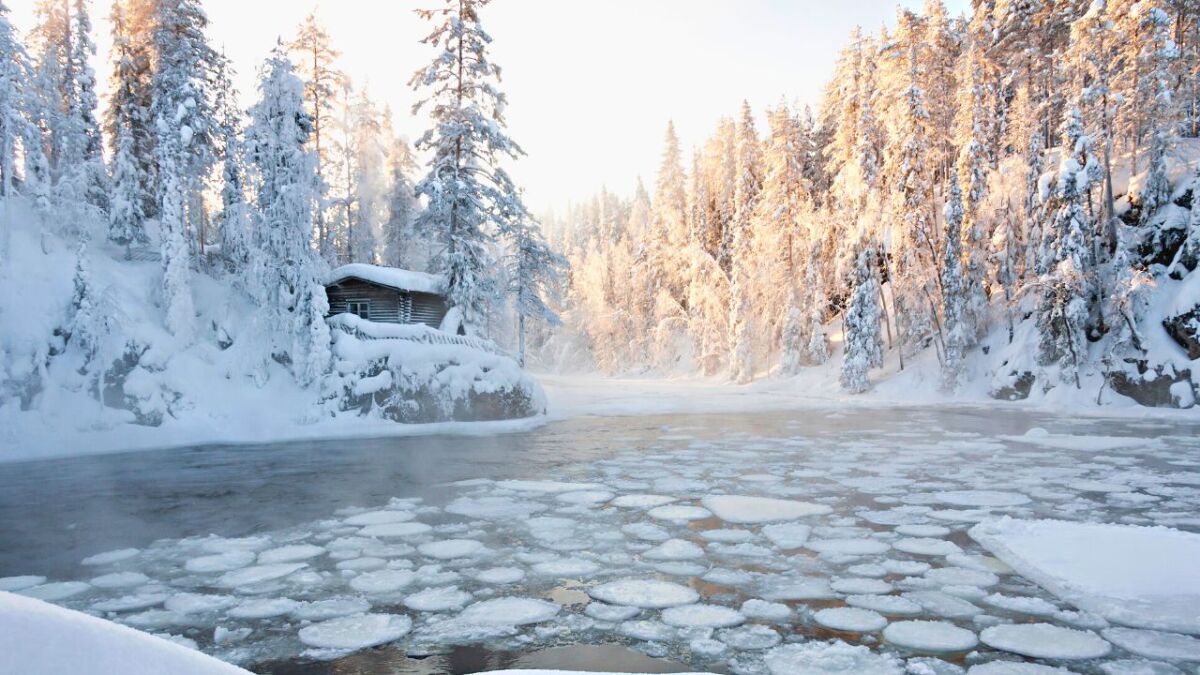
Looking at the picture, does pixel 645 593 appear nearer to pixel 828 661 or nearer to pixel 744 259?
pixel 828 661

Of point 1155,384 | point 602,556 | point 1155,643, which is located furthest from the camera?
point 1155,384

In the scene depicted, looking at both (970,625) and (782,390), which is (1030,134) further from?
(970,625)

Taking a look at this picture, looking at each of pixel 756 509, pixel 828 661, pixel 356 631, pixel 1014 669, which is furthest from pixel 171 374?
pixel 1014 669

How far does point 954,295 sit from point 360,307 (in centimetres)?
2340

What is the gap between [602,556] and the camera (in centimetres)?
548

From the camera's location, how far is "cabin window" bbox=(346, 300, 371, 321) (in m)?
26.8

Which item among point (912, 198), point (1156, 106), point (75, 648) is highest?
point (1156, 106)

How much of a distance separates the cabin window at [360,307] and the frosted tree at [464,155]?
20.1ft

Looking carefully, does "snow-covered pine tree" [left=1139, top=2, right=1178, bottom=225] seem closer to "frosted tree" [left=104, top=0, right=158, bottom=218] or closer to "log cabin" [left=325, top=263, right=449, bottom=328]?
"log cabin" [left=325, top=263, right=449, bottom=328]

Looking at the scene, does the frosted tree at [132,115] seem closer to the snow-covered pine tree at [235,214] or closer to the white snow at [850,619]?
the snow-covered pine tree at [235,214]

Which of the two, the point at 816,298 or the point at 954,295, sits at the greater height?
the point at 816,298

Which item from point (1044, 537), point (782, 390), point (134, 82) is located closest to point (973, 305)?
point (782, 390)

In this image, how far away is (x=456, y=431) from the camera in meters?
16.0

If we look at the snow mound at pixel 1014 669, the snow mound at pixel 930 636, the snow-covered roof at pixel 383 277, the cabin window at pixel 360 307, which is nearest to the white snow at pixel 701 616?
the snow mound at pixel 930 636
